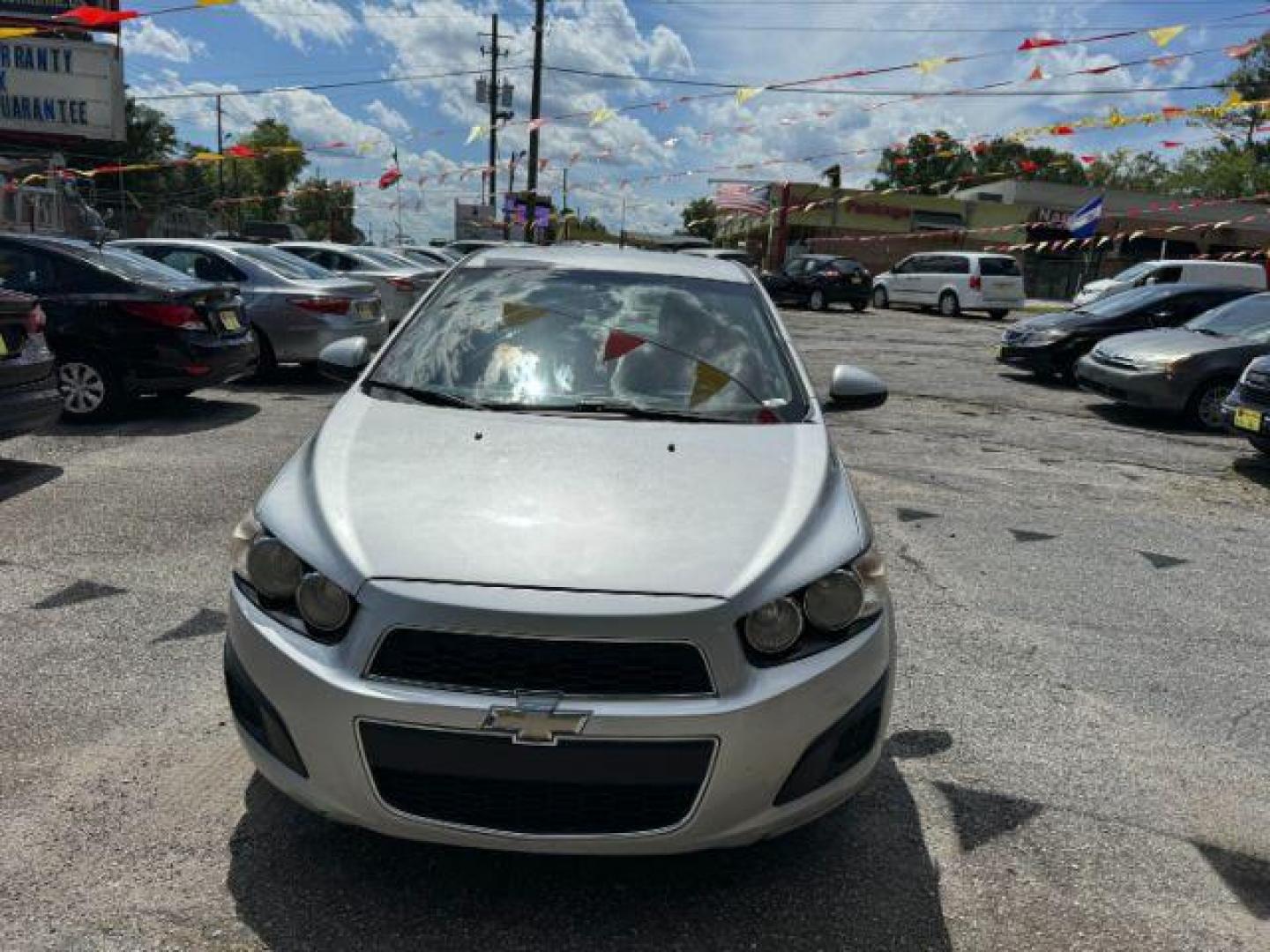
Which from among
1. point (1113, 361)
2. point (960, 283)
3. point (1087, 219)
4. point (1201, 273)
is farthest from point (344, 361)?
point (1087, 219)

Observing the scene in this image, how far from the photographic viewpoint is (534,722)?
2.07m

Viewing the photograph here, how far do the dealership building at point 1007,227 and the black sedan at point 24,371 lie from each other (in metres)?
34.2

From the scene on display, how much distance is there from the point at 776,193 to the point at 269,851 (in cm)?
4149

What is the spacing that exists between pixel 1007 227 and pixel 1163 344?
35384 millimetres

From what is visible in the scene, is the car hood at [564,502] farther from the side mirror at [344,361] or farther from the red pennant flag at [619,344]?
the side mirror at [344,361]

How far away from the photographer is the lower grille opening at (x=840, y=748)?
224 cm

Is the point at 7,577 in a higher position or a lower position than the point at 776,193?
lower

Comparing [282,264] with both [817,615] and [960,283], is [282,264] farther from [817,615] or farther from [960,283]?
[960,283]

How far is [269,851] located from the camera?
2.56 metres

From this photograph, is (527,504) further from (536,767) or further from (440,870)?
(440,870)

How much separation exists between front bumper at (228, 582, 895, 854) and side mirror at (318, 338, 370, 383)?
1.86 metres

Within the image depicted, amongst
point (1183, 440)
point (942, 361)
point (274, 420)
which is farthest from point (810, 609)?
point (942, 361)

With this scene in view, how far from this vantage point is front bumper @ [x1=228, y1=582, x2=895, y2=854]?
82.4 inches

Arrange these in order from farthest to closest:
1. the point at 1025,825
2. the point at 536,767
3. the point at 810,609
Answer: the point at 1025,825 < the point at 810,609 < the point at 536,767
